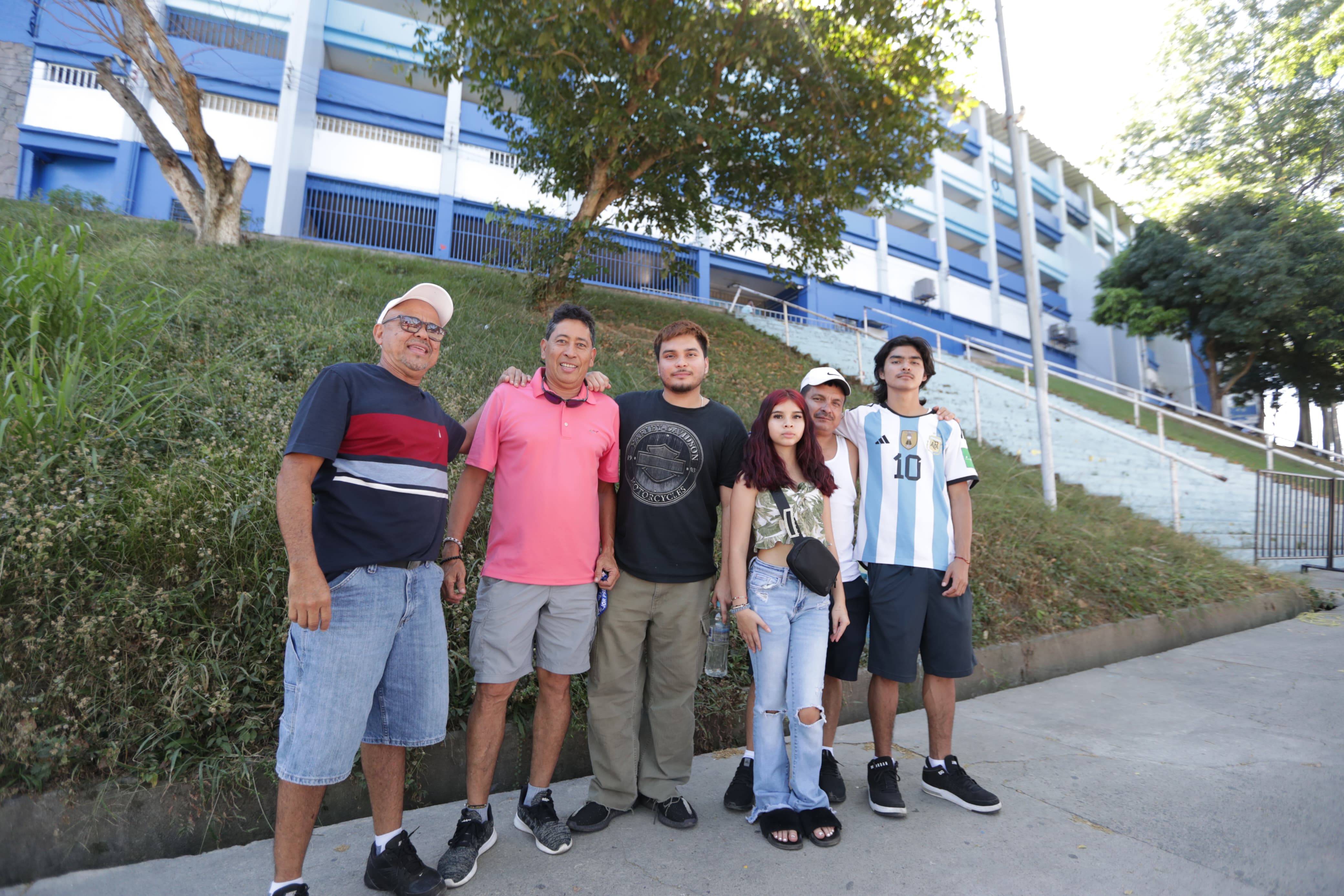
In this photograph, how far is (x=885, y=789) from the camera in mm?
2820

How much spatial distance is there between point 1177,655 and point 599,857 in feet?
17.3

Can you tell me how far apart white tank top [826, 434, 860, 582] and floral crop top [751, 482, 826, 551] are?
0.18m

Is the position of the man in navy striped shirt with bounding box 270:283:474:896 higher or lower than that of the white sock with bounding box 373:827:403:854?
higher

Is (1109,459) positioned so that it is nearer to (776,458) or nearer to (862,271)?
(776,458)

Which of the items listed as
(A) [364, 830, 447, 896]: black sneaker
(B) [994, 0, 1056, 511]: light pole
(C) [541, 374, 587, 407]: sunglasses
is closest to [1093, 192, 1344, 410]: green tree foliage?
(B) [994, 0, 1056, 511]: light pole

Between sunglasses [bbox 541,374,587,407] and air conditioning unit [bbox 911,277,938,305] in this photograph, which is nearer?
sunglasses [bbox 541,374,587,407]

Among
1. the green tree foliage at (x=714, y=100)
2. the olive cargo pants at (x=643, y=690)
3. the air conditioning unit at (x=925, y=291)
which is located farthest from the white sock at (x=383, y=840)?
the air conditioning unit at (x=925, y=291)

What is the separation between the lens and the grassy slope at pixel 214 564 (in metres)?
2.56

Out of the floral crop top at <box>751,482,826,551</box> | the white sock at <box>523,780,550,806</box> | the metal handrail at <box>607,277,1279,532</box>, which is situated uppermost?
the metal handrail at <box>607,277,1279,532</box>

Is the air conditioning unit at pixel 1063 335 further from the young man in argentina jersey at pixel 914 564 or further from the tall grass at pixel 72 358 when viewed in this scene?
the tall grass at pixel 72 358

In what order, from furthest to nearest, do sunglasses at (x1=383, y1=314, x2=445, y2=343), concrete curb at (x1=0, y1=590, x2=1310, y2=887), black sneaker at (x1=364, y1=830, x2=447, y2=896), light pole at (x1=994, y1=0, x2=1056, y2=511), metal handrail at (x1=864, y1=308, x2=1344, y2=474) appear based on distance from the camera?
1. metal handrail at (x1=864, y1=308, x2=1344, y2=474)
2. light pole at (x1=994, y1=0, x2=1056, y2=511)
3. sunglasses at (x1=383, y1=314, x2=445, y2=343)
4. concrete curb at (x1=0, y1=590, x2=1310, y2=887)
5. black sneaker at (x1=364, y1=830, x2=447, y2=896)

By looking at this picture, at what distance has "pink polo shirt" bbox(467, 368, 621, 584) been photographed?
2613mm

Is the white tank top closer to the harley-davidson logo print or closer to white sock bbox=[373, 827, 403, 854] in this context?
the harley-davidson logo print

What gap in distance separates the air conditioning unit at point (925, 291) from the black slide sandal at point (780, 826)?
85.4ft
